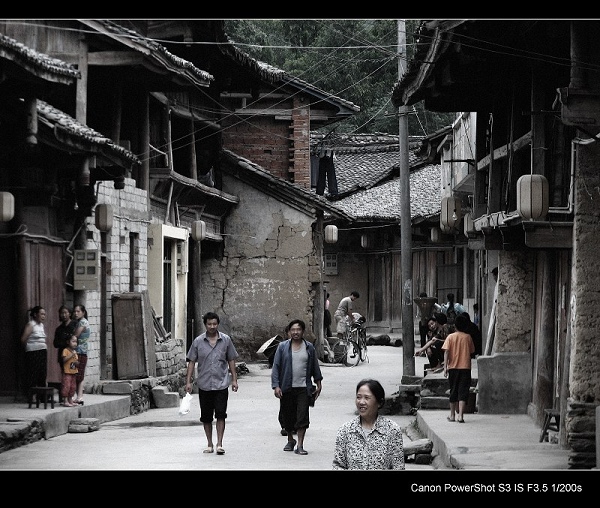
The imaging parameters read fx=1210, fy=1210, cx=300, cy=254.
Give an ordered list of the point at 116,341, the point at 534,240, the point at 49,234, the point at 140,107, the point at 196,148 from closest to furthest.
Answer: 1. the point at 534,240
2. the point at 49,234
3. the point at 116,341
4. the point at 140,107
5. the point at 196,148

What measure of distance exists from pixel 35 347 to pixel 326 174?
21872 mm

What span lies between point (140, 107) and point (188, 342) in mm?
8039

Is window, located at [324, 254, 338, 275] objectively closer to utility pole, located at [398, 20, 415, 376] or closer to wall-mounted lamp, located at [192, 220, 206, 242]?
wall-mounted lamp, located at [192, 220, 206, 242]

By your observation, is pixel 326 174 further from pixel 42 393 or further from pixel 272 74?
pixel 42 393

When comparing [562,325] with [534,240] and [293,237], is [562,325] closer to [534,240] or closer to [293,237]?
[534,240]

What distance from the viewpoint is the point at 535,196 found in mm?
13305

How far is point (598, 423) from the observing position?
1124 centimetres

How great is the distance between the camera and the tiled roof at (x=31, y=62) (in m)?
12.4

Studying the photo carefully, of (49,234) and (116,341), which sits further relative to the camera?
(116,341)

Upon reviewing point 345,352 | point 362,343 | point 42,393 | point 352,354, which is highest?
point 42,393

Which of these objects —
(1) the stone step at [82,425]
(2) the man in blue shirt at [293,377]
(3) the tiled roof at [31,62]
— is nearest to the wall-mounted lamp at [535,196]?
(2) the man in blue shirt at [293,377]

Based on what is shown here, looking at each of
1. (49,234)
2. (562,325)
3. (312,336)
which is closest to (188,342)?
(312,336)

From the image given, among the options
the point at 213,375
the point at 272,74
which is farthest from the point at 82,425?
the point at 272,74

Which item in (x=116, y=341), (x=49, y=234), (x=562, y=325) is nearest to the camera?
(x=562, y=325)
